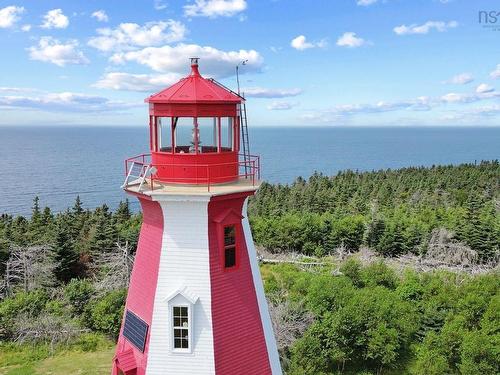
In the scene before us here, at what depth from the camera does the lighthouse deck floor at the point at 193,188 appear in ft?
27.0

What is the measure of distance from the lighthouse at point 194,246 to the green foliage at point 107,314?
19.0m

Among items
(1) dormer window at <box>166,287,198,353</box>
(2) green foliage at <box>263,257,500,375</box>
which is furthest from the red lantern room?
(2) green foliage at <box>263,257,500,375</box>

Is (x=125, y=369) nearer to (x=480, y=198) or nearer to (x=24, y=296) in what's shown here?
(x=24, y=296)

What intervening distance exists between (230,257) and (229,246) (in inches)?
9.0

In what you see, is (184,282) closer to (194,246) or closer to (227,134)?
(194,246)

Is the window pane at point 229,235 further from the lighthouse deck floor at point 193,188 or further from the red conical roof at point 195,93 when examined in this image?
the red conical roof at point 195,93

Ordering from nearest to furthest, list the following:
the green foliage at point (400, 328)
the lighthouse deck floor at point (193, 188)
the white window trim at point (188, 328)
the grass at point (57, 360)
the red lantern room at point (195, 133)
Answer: the lighthouse deck floor at point (193, 188) < the white window trim at point (188, 328) < the red lantern room at point (195, 133) < the green foliage at point (400, 328) < the grass at point (57, 360)

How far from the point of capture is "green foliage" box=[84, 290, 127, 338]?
88.3 feet

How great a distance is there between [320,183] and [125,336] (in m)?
63.8

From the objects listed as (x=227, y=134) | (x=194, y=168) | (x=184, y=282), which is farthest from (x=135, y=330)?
(x=227, y=134)

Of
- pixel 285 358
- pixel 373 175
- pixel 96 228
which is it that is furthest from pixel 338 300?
pixel 373 175

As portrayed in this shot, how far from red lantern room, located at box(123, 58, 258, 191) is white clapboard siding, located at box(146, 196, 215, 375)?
652 mm

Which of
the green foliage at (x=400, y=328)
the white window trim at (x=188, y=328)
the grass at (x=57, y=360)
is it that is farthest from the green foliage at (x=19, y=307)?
the white window trim at (x=188, y=328)

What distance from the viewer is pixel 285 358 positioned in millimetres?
22969
